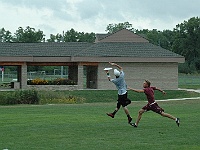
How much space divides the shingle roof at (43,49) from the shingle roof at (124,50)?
6.82 feet

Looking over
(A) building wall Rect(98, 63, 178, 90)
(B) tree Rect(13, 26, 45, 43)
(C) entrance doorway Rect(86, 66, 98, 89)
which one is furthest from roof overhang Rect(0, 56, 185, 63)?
(B) tree Rect(13, 26, 45, 43)

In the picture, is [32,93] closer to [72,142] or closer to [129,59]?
[129,59]

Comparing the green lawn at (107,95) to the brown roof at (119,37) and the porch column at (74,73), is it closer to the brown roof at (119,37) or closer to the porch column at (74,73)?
the porch column at (74,73)

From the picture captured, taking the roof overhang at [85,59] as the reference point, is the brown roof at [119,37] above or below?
above

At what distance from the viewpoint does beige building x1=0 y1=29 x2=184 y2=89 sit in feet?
190

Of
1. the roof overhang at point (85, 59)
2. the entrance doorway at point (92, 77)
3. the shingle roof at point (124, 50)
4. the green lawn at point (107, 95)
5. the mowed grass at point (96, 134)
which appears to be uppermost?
the shingle roof at point (124, 50)

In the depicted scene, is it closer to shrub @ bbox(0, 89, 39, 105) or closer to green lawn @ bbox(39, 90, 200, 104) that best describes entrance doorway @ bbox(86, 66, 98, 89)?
green lawn @ bbox(39, 90, 200, 104)

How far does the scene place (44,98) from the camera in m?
43.3

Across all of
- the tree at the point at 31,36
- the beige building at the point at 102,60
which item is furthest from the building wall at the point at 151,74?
the tree at the point at 31,36

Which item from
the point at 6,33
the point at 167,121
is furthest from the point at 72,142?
the point at 6,33

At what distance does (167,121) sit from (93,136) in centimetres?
555

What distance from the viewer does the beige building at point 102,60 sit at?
5800 cm

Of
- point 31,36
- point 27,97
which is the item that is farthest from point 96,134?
point 31,36

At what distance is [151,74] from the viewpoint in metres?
60.0
